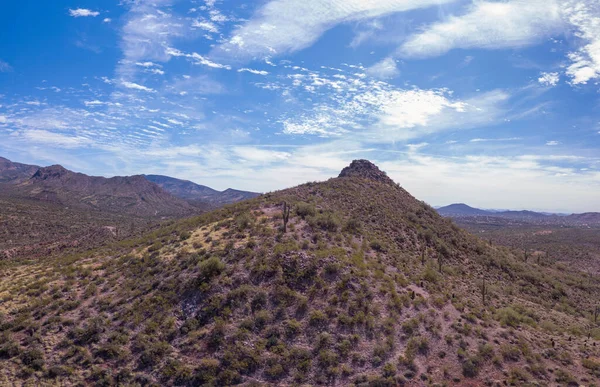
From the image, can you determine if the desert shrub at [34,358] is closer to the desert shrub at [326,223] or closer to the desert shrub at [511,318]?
the desert shrub at [326,223]

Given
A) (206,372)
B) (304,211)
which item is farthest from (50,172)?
→ (206,372)

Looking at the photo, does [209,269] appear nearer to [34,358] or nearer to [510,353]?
[34,358]

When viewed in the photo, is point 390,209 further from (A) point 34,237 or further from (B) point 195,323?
(A) point 34,237

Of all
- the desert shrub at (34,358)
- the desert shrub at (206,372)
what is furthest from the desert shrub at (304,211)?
the desert shrub at (34,358)

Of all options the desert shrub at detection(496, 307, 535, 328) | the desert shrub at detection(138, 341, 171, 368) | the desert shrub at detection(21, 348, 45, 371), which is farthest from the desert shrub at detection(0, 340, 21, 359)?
the desert shrub at detection(496, 307, 535, 328)

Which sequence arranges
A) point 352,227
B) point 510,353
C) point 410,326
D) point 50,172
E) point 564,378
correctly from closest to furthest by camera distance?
point 564,378
point 510,353
point 410,326
point 352,227
point 50,172

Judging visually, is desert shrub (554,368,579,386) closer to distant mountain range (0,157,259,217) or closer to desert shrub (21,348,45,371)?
desert shrub (21,348,45,371)
